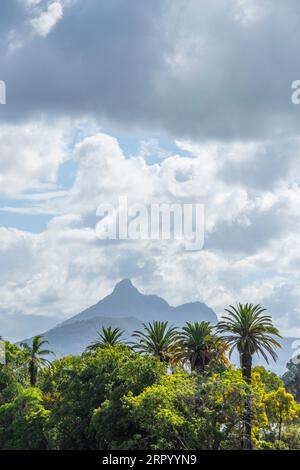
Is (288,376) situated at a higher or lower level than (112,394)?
higher

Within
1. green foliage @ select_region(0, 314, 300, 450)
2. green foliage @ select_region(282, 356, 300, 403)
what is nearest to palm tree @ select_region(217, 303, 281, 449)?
green foliage @ select_region(0, 314, 300, 450)

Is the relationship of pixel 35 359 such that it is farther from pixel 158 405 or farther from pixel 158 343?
pixel 158 405

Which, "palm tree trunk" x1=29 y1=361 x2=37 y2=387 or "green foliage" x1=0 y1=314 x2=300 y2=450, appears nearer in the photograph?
"green foliage" x1=0 y1=314 x2=300 y2=450

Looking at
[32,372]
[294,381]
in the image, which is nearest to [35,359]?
[32,372]

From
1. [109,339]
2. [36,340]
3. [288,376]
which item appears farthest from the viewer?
[288,376]

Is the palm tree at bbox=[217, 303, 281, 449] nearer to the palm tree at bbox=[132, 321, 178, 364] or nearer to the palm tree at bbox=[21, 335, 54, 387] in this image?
the palm tree at bbox=[132, 321, 178, 364]

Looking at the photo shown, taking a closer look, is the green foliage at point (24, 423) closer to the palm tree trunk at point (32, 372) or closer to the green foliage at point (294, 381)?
the palm tree trunk at point (32, 372)

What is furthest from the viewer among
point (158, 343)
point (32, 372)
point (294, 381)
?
point (294, 381)

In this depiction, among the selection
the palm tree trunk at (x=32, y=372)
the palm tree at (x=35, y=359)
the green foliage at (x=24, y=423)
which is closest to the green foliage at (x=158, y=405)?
the green foliage at (x=24, y=423)
